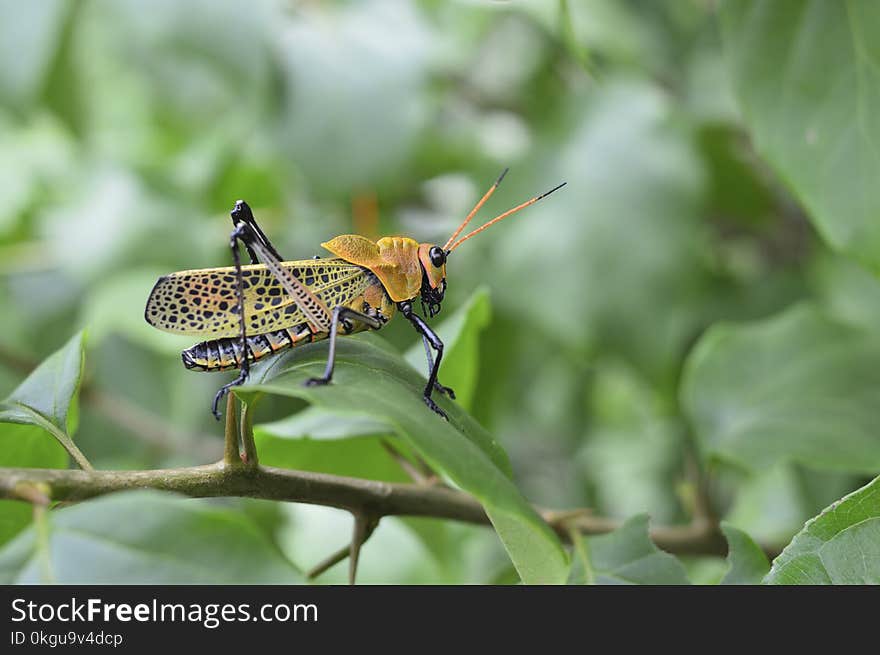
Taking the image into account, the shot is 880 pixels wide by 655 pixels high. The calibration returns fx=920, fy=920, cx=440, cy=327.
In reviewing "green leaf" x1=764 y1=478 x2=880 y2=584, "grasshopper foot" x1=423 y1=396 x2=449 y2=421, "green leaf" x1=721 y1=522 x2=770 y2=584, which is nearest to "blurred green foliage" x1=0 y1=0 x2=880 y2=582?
"grasshopper foot" x1=423 y1=396 x2=449 y2=421

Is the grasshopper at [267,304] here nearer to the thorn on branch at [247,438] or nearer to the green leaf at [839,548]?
the thorn on branch at [247,438]

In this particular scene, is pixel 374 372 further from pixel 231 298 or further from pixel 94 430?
pixel 94 430

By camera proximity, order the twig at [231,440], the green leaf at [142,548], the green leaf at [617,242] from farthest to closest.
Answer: the green leaf at [617,242] < the twig at [231,440] < the green leaf at [142,548]

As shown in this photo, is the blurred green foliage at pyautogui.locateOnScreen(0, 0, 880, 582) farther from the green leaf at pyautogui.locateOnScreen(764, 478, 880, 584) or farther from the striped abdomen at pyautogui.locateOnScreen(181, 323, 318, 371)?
the green leaf at pyautogui.locateOnScreen(764, 478, 880, 584)

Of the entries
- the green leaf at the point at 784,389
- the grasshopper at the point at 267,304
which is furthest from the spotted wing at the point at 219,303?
the green leaf at the point at 784,389

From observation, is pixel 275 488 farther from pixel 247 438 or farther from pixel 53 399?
pixel 53 399
